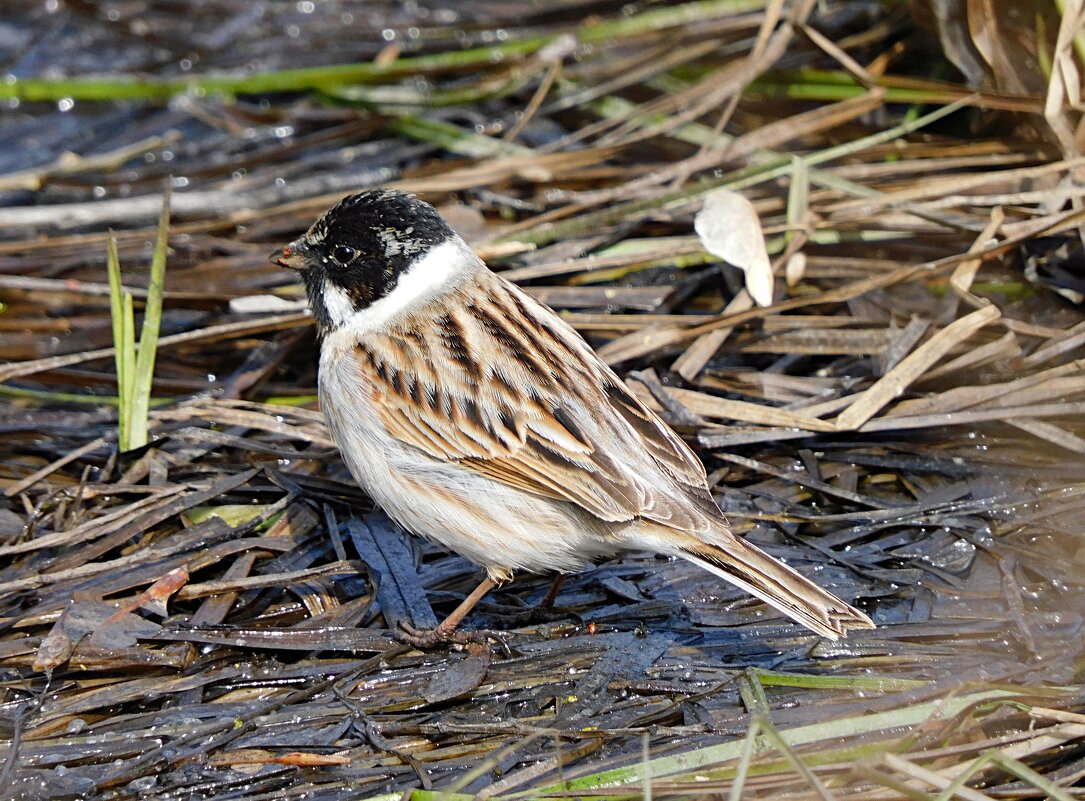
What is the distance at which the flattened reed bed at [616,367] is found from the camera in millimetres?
3641

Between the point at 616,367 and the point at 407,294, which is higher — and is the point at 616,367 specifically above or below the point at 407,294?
below

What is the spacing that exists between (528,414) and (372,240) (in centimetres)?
95

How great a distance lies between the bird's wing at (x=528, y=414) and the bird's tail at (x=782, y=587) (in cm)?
12

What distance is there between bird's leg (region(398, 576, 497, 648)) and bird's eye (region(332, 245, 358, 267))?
1.25 metres

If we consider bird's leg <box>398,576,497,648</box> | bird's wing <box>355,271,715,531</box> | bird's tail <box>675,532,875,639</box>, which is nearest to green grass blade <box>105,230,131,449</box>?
bird's wing <box>355,271,715,531</box>

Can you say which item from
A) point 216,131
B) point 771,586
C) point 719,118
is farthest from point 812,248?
point 216,131

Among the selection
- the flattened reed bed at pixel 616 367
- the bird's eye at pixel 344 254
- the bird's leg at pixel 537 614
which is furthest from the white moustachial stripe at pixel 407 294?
the bird's leg at pixel 537 614

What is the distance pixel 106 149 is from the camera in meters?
6.75

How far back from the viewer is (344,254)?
14.7 feet

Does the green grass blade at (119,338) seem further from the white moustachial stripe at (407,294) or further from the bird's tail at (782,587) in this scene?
the bird's tail at (782,587)

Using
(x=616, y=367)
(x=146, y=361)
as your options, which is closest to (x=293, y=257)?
(x=146, y=361)

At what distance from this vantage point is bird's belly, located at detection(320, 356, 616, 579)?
3.98m

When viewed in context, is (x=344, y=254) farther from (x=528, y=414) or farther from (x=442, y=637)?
(x=442, y=637)

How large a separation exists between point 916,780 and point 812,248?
2.93 m
